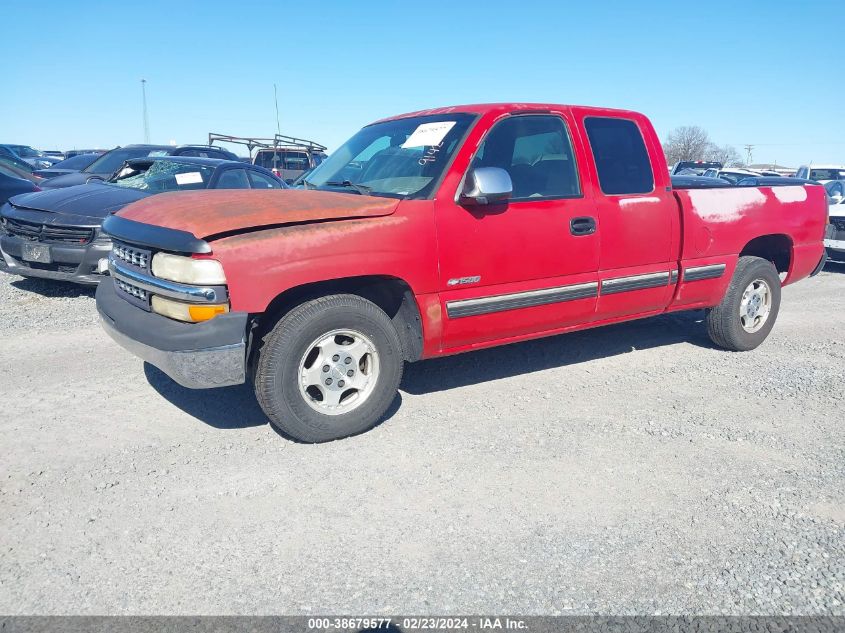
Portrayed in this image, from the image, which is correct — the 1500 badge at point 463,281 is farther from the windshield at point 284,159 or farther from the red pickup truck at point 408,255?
the windshield at point 284,159

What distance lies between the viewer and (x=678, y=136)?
7638 centimetres

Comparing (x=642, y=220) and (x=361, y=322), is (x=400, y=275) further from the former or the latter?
(x=642, y=220)

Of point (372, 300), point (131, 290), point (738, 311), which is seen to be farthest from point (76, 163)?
point (738, 311)

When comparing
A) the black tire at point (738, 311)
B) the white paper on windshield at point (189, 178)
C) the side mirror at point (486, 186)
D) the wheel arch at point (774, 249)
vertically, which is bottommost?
the black tire at point (738, 311)

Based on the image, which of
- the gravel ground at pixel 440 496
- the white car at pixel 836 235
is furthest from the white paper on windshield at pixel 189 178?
the white car at pixel 836 235

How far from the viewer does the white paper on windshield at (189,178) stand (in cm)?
761

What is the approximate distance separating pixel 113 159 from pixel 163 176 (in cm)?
455

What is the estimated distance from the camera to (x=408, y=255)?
382 centimetres

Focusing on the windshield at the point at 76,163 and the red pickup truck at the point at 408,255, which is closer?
the red pickup truck at the point at 408,255

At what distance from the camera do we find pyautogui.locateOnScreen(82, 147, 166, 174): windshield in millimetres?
11172

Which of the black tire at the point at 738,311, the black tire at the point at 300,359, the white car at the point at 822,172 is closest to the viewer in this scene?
the black tire at the point at 300,359

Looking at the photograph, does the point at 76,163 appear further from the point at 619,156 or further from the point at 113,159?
the point at 619,156

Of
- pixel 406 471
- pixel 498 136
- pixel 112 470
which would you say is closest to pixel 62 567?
pixel 112 470

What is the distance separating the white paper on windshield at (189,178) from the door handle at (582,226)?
16.1 feet
